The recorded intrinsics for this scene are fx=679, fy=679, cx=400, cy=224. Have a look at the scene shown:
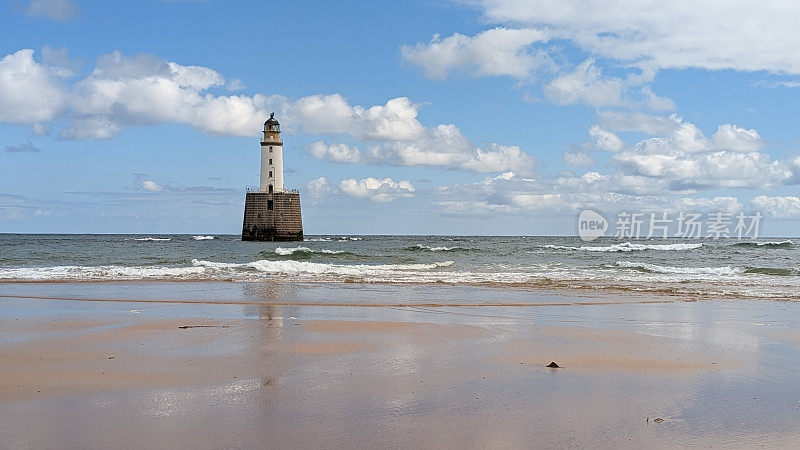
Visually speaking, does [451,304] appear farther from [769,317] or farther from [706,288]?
[706,288]

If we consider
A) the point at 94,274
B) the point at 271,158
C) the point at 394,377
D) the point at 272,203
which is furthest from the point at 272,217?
the point at 394,377

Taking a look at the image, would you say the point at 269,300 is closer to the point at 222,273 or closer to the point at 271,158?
the point at 222,273

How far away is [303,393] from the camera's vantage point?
6547 mm

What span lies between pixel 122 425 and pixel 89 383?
5.84ft

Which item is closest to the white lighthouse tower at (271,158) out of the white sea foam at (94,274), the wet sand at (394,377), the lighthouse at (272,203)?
the lighthouse at (272,203)

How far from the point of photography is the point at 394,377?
24.0 feet

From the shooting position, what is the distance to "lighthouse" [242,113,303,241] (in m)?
61.5

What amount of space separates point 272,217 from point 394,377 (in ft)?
184

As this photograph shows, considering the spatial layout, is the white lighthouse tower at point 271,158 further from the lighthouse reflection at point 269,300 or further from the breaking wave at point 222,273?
the lighthouse reflection at point 269,300

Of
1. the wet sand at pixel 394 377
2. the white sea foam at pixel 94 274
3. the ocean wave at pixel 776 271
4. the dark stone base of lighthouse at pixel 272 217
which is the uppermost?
the dark stone base of lighthouse at pixel 272 217

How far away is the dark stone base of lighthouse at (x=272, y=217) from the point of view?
204 feet

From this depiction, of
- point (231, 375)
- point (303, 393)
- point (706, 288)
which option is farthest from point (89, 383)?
point (706, 288)

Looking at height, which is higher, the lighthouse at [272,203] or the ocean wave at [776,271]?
the lighthouse at [272,203]

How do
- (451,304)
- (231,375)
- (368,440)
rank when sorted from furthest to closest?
1. (451,304)
2. (231,375)
3. (368,440)
